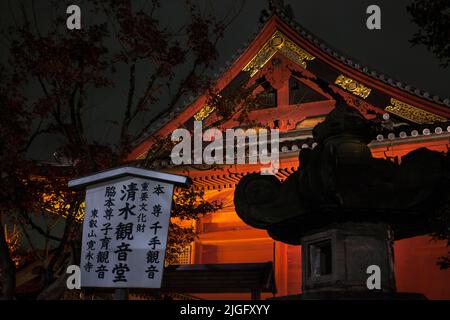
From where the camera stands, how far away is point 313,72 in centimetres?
1427

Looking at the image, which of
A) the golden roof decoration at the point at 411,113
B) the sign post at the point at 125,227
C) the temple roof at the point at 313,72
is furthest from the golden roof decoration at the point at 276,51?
the sign post at the point at 125,227

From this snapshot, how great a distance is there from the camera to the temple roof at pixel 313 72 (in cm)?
1277

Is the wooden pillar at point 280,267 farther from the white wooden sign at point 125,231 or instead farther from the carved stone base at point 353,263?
the white wooden sign at point 125,231

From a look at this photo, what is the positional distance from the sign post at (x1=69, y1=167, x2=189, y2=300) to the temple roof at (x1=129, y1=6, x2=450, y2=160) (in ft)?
29.6

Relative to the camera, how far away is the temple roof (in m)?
12.8

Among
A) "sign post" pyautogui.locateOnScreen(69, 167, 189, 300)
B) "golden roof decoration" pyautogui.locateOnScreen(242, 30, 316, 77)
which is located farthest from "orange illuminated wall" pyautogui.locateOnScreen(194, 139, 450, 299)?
"sign post" pyautogui.locateOnScreen(69, 167, 189, 300)

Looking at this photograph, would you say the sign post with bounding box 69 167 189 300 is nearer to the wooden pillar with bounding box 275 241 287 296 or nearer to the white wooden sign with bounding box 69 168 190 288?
the white wooden sign with bounding box 69 168 190 288

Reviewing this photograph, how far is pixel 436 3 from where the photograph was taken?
719cm

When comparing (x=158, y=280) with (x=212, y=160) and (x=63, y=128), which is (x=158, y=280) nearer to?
(x=63, y=128)

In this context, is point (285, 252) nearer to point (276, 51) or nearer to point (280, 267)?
point (280, 267)

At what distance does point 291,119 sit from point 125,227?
9909 millimetres

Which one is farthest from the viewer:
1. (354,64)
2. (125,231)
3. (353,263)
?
(354,64)

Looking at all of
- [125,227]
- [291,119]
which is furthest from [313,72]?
[125,227]
